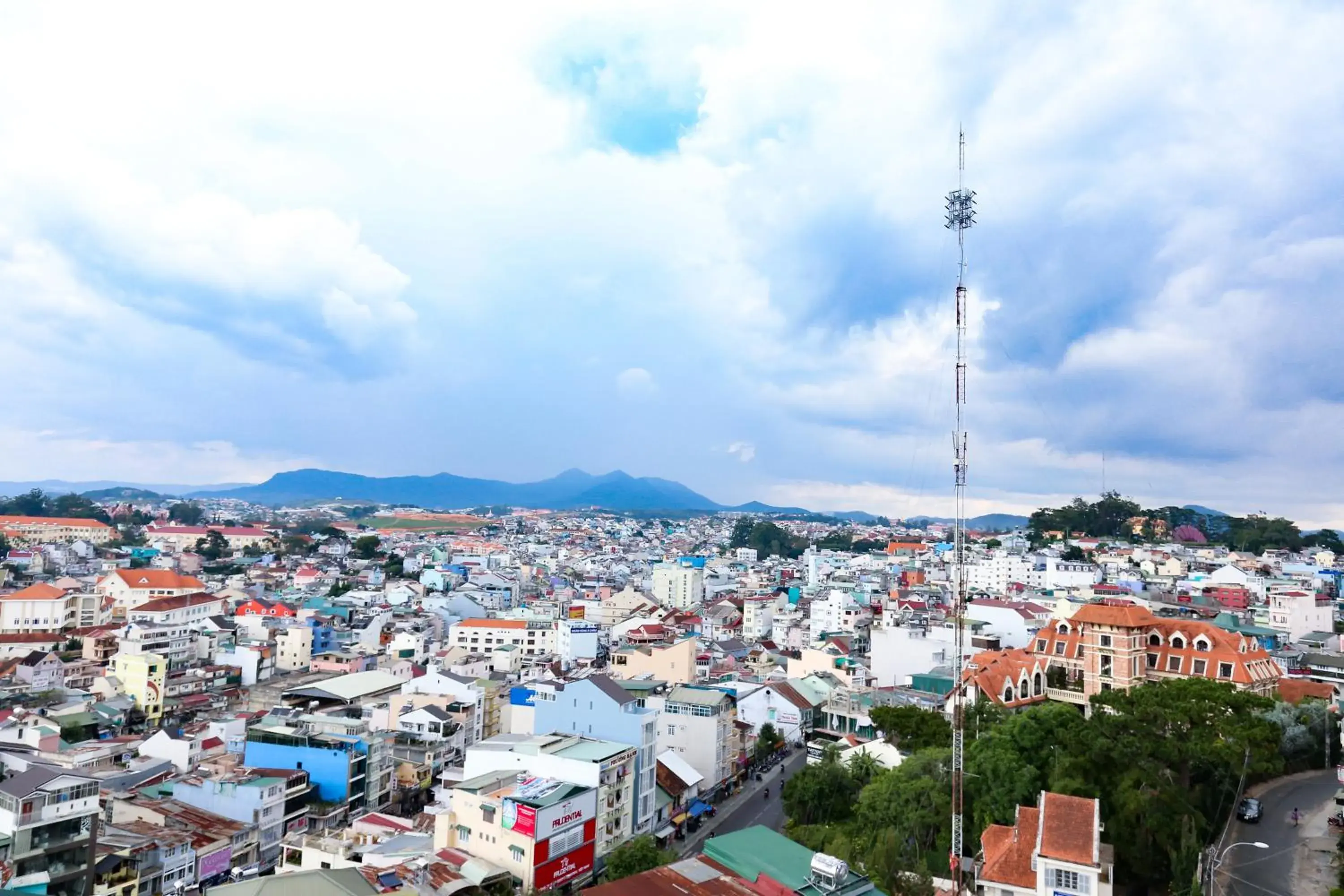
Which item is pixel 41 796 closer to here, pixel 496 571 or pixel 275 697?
pixel 275 697

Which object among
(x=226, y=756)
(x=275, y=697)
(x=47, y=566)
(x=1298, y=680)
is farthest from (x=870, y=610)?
(x=47, y=566)

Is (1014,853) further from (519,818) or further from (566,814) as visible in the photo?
(519,818)

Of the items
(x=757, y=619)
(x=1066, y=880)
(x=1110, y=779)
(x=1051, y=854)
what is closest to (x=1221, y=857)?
(x=1110, y=779)

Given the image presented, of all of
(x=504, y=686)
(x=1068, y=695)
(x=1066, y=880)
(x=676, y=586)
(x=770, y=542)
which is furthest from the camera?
(x=770, y=542)

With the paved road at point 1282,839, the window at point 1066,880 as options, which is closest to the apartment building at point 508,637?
the paved road at point 1282,839

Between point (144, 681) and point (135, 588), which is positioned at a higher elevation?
point (135, 588)

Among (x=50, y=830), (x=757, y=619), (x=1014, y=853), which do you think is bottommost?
(x=50, y=830)

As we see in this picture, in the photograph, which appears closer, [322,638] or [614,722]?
[614,722]

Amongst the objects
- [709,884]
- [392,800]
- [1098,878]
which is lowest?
[392,800]
